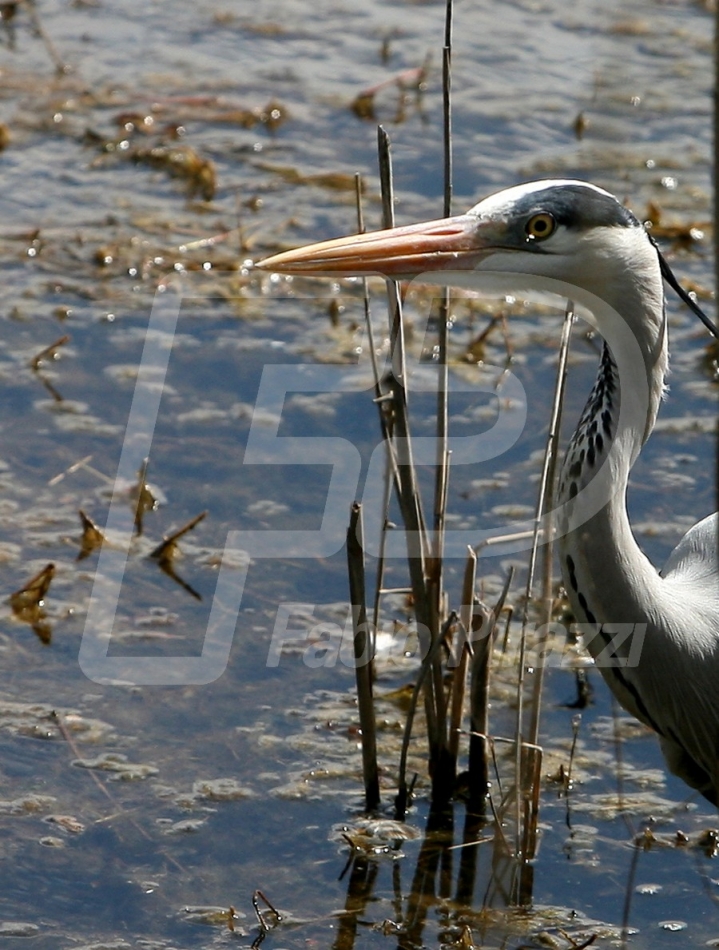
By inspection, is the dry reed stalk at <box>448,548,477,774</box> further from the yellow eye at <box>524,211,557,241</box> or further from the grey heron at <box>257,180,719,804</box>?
the yellow eye at <box>524,211,557,241</box>

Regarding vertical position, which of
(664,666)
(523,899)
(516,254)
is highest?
(516,254)

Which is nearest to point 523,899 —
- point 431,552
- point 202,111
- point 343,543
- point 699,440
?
point 431,552

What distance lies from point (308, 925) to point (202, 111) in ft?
13.0

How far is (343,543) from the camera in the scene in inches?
166

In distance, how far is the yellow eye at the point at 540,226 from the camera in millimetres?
2734

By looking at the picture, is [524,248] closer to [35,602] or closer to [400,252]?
[400,252]

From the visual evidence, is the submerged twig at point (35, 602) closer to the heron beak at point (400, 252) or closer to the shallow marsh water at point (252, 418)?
the shallow marsh water at point (252, 418)

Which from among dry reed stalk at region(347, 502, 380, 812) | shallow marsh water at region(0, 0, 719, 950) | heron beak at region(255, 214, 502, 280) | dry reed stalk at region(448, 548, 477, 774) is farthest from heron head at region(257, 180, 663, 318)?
dry reed stalk at region(448, 548, 477, 774)

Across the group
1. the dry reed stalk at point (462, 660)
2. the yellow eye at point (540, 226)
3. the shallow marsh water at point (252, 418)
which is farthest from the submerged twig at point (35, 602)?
the yellow eye at point (540, 226)

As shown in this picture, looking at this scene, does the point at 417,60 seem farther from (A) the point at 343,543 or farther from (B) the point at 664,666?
(B) the point at 664,666

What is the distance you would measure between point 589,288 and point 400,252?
359 mm

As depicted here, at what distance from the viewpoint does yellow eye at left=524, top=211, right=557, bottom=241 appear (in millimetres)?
2734

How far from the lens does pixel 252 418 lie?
4.59m

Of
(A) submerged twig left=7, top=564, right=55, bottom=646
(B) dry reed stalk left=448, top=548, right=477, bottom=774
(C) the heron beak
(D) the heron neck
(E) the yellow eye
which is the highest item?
(E) the yellow eye
